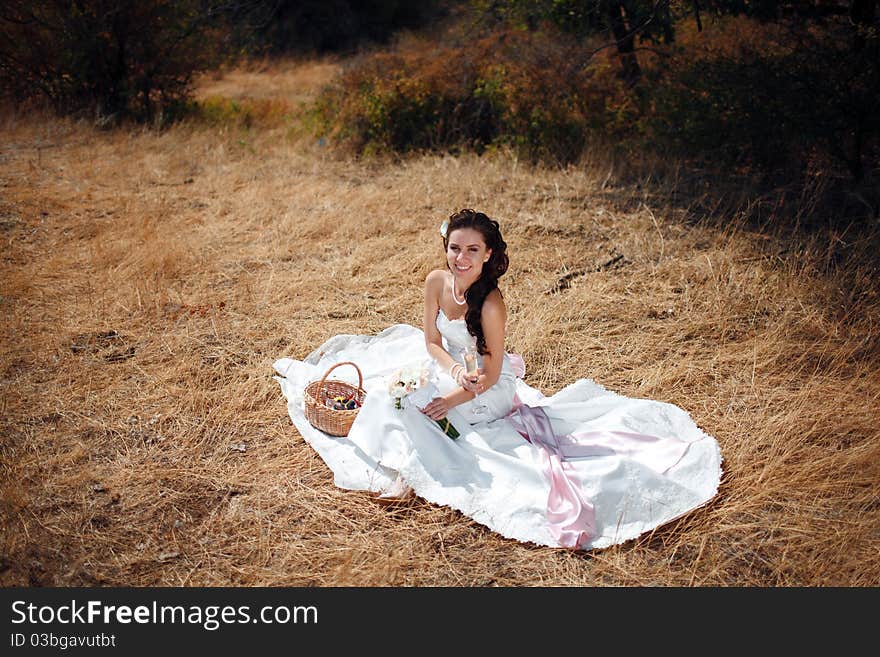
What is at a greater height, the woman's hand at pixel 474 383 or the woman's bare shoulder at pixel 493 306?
the woman's bare shoulder at pixel 493 306

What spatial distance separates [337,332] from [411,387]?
174 centimetres

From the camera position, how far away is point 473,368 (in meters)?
3.59

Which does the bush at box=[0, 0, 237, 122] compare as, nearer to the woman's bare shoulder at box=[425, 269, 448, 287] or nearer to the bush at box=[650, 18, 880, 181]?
the bush at box=[650, 18, 880, 181]

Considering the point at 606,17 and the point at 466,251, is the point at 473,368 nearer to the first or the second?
the point at 466,251

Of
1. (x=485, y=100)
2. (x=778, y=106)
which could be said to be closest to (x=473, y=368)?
(x=778, y=106)

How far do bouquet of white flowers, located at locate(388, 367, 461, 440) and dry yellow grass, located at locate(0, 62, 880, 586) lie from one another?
0.47 meters

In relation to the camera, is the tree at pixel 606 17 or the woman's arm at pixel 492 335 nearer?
the woman's arm at pixel 492 335

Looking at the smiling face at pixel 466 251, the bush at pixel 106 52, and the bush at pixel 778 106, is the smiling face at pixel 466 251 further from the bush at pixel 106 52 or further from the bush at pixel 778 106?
the bush at pixel 106 52

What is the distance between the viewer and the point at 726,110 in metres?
6.96

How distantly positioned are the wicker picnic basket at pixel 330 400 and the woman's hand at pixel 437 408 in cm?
44

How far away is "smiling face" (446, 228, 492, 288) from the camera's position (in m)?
3.46

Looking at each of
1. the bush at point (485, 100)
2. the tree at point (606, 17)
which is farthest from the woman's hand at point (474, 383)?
the bush at point (485, 100)

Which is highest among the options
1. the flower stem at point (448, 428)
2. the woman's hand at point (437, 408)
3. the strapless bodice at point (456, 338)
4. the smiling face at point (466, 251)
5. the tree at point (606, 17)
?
the tree at point (606, 17)

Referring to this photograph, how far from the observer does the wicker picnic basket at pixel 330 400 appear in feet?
12.6
